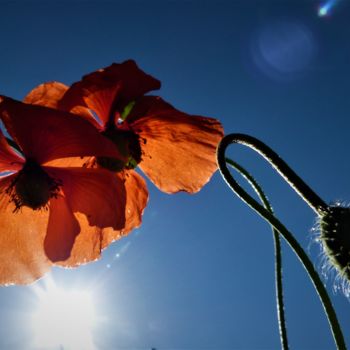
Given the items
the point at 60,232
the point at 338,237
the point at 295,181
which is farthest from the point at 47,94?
the point at 338,237

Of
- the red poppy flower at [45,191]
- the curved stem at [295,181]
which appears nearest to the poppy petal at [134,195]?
the red poppy flower at [45,191]

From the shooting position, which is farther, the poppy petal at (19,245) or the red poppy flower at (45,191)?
the poppy petal at (19,245)

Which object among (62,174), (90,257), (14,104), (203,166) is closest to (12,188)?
(62,174)

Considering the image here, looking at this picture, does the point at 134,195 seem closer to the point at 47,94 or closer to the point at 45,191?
the point at 45,191

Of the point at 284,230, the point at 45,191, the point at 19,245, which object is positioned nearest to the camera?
the point at 284,230

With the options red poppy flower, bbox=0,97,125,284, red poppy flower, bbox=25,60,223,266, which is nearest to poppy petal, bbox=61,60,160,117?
red poppy flower, bbox=25,60,223,266

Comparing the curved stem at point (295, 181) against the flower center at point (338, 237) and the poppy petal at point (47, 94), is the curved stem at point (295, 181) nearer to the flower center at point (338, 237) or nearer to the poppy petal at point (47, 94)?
the flower center at point (338, 237)
